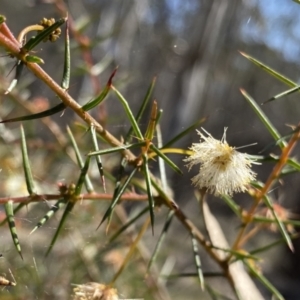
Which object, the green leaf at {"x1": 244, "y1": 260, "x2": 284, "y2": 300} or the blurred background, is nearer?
the green leaf at {"x1": 244, "y1": 260, "x2": 284, "y2": 300}

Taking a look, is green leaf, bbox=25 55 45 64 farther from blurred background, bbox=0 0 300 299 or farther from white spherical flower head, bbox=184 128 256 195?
blurred background, bbox=0 0 300 299

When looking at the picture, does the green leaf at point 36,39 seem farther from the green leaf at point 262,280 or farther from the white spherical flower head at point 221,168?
the green leaf at point 262,280

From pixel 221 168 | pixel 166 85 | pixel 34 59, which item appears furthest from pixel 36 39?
pixel 166 85

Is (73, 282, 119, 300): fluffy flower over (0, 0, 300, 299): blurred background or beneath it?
beneath

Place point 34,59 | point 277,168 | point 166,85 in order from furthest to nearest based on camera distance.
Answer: point 166,85
point 277,168
point 34,59

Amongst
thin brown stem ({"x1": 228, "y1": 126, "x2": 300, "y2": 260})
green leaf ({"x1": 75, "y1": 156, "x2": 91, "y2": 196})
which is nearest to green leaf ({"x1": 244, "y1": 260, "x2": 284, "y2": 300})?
thin brown stem ({"x1": 228, "y1": 126, "x2": 300, "y2": 260})

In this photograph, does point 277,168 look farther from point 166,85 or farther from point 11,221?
point 166,85

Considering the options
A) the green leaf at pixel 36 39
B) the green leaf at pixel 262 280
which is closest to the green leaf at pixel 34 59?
the green leaf at pixel 36 39

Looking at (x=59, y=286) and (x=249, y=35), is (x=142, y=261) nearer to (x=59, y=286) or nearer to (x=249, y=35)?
(x=59, y=286)
